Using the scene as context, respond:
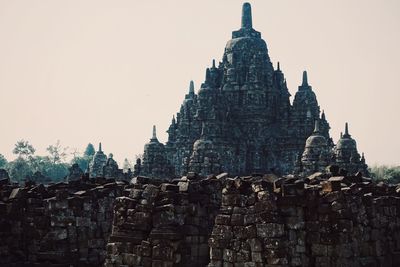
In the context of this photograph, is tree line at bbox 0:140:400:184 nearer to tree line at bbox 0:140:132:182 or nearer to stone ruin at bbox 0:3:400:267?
tree line at bbox 0:140:132:182

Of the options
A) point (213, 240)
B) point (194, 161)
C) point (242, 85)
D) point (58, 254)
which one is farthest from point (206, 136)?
point (213, 240)

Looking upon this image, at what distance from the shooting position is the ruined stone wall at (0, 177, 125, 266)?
13172mm

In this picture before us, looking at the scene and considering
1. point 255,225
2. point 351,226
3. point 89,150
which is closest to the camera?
point 255,225

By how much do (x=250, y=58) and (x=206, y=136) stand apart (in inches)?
370

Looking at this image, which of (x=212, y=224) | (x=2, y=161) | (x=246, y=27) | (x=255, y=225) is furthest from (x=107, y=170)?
(x=2, y=161)

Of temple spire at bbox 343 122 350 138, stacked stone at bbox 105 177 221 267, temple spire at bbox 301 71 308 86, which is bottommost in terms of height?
stacked stone at bbox 105 177 221 267

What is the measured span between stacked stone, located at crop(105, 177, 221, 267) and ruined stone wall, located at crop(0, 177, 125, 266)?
2658 millimetres

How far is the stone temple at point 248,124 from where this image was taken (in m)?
46.3

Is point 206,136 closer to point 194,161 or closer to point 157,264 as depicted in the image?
point 194,161

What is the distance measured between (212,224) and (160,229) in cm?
141

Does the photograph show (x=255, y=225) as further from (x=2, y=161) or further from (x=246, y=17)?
(x=2, y=161)

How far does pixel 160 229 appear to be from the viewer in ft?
34.1

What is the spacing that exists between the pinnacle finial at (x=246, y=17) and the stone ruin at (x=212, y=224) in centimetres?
4118

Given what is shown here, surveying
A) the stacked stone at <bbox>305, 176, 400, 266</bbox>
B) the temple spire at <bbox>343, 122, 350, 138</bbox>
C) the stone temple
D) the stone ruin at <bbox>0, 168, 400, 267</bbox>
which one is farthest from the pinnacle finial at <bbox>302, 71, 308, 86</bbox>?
the stacked stone at <bbox>305, 176, 400, 266</bbox>
